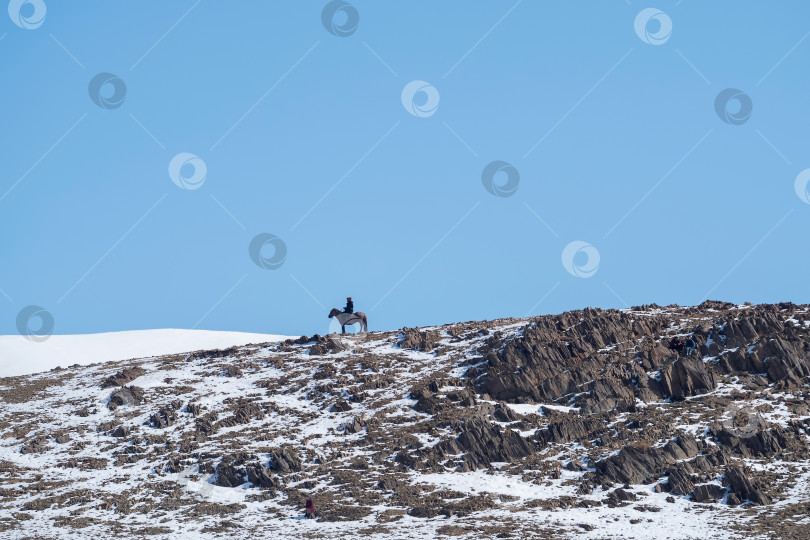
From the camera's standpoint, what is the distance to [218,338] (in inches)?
3546

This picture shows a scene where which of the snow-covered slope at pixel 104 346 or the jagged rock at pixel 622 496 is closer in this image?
the jagged rock at pixel 622 496

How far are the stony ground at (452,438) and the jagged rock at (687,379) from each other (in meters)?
0.12

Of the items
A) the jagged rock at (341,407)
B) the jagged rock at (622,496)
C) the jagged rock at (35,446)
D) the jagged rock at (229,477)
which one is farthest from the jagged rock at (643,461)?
the jagged rock at (35,446)

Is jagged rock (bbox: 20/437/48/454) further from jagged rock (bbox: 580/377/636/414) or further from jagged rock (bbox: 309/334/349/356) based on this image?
jagged rock (bbox: 580/377/636/414)

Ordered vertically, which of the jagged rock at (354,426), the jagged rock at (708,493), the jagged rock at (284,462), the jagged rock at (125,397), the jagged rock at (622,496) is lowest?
the jagged rock at (708,493)

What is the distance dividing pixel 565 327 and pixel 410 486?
62.7 feet

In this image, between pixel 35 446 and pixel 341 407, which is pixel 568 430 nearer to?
pixel 341 407

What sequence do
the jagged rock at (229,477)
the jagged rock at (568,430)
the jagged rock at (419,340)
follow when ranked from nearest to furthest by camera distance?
the jagged rock at (229,477) → the jagged rock at (568,430) → the jagged rock at (419,340)

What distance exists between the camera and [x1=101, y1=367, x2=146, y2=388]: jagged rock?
62219 millimetres

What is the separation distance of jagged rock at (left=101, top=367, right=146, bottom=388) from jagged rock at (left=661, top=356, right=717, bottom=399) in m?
34.3

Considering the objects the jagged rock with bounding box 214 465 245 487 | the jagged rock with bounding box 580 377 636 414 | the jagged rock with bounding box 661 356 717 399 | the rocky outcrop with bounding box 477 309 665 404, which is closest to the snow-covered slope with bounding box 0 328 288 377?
the rocky outcrop with bounding box 477 309 665 404

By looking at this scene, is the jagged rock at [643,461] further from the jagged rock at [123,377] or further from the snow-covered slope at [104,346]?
the snow-covered slope at [104,346]

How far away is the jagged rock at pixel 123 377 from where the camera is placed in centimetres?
6222

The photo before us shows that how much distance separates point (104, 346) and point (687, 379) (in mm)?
58965
